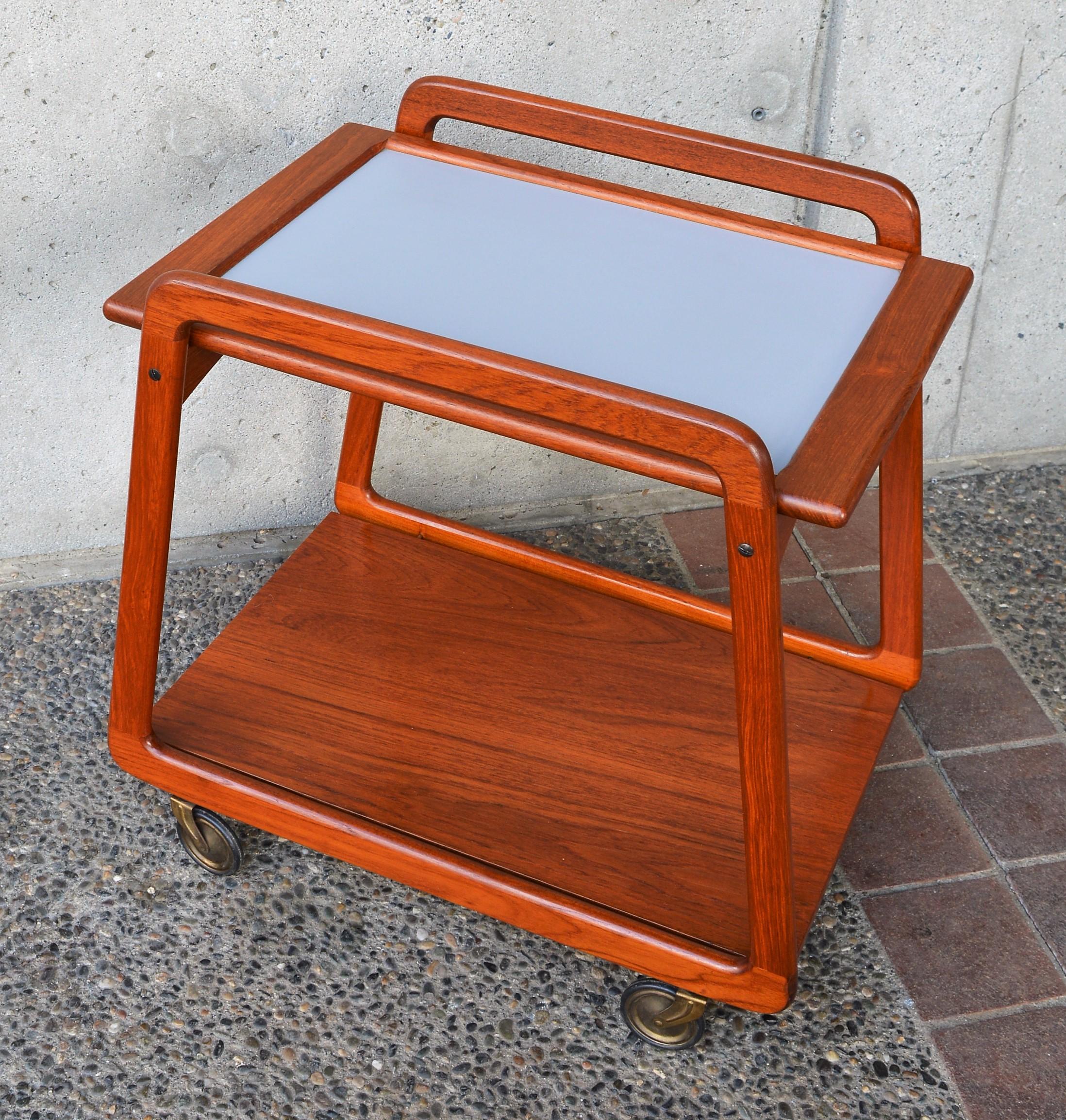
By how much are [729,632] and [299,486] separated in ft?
2.69

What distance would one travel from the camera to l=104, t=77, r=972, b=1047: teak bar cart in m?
1.18

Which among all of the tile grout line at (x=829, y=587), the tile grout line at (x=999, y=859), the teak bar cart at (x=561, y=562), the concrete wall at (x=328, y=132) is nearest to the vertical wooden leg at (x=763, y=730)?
the teak bar cart at (x=561, y=562)

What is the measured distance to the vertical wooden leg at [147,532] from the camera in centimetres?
127

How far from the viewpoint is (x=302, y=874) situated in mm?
1695

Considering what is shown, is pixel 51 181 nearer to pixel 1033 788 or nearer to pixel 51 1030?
pixel 51 1030

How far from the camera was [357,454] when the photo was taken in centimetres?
198

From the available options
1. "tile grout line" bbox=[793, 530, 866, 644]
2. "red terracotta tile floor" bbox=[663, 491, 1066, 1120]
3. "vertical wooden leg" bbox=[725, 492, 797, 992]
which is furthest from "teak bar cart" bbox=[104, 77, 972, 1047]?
"tile grout line" bbox=[793, 530, 866, 644]

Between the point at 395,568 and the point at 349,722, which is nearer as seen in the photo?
the point at 349,722

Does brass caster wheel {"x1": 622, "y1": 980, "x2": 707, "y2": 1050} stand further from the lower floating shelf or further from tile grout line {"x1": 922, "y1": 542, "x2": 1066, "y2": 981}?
tile grout line {"x1": 922, "y1": 542, "x2": 1066, "y2": 981}

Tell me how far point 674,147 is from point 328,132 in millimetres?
597

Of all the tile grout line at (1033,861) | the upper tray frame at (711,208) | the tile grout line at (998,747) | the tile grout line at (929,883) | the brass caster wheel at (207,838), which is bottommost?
the brass caster wheel at (207,838)

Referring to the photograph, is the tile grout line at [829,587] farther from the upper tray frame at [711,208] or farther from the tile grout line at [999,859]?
the upper tray frame at [711,208]

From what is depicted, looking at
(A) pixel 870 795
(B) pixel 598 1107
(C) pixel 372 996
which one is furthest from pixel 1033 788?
(C) pixel 372 996

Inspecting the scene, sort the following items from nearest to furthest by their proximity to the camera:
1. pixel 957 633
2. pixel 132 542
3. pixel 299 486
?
1. pixel 132 542
2. pixel 957 633
3. pixel 299 486
